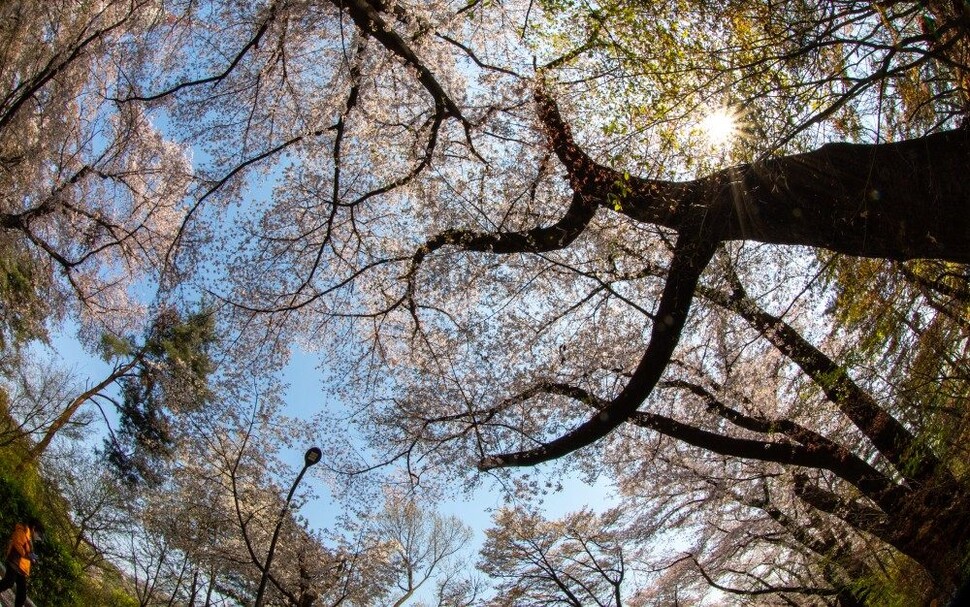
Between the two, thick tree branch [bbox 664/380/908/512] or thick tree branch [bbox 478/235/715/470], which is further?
thick tree branch [bbox 664/380/908/512]

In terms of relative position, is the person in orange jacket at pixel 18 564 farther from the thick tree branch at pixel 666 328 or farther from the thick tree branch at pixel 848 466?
the thick tree branch at pixel 848 466

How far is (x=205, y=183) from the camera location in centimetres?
837

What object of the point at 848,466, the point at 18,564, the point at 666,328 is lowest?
the point at 18,564

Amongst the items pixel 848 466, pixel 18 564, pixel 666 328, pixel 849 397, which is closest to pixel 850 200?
pixel 666 328

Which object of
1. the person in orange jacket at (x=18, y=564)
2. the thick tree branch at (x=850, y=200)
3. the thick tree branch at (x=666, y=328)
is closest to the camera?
the thick tree branch at (x=850, y=200)

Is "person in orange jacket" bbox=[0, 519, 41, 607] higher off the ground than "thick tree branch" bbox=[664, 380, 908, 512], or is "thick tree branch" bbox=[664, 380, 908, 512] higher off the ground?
"thick tree branch" bbox=[664, 380, 908, 512]

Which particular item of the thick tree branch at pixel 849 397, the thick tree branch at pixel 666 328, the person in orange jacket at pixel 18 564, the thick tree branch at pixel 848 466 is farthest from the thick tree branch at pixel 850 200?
the person in orange jacket at pixel 18 564

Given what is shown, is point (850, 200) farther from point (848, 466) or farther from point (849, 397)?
point (848, 466)

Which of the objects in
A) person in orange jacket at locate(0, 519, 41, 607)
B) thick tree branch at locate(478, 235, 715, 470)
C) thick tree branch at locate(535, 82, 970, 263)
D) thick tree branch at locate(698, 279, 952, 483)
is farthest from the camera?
person in orange jacket at locate(0, 519, 41, 607)

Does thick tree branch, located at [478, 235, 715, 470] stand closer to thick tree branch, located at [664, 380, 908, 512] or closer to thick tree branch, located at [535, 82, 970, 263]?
thick tree branch, located at [535, 82, 970, 263]

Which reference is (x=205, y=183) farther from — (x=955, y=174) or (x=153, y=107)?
(x=955, y=174)

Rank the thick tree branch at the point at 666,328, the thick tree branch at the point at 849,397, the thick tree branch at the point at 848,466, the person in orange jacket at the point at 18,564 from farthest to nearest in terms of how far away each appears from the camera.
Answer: the person in orange jacket at the point at 18,564, the thick tree branch at the point at 848,466, the thick tree branch at the point at 666,328, the thick tree branch at the point at 849,397

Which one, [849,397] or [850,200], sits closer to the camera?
[850,200]

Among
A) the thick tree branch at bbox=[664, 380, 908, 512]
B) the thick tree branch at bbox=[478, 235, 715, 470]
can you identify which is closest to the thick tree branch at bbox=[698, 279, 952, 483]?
the thick tree branch at bbox=[664, 380, 908, 512]
